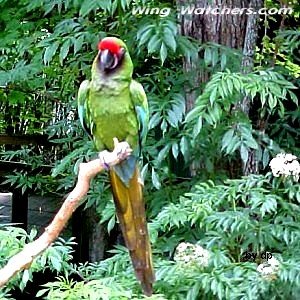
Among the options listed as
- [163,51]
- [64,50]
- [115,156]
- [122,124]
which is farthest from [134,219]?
[64,50]

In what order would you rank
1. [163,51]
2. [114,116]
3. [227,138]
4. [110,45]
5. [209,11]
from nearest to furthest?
1. [110,45]
2. [114,116]
3. [163,51]
4. [227,138]
5. [209,11]

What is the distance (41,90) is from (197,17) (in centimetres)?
82

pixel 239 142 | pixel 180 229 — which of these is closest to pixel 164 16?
pixel 239 142

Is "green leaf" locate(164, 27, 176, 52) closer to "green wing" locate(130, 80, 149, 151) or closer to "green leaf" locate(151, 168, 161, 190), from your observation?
"green leaf" locate(151, 168, 161, 190)

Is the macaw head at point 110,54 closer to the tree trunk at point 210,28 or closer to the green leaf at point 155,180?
the green leaf at point 155,180

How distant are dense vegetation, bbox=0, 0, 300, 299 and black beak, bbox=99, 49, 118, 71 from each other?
521 mm

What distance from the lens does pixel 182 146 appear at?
217 cm

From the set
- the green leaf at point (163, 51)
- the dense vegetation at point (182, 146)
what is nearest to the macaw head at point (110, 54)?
the dense vegetation at point (182, 146)

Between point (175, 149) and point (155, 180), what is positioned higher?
point (175, 149)

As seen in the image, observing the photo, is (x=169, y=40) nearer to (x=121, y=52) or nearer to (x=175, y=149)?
(x=175, y=149)

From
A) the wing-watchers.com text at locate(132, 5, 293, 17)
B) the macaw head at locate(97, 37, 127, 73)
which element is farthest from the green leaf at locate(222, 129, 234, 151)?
the macaw head at locate(97, 37, 127, 73)

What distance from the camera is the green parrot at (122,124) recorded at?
1.30m

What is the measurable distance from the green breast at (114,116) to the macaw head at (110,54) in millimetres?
83

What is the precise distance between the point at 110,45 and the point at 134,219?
1.15ft
